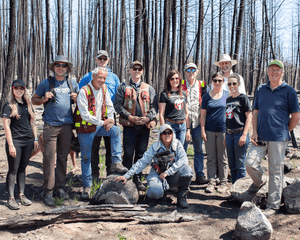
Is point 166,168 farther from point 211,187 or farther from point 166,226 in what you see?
point 211,187

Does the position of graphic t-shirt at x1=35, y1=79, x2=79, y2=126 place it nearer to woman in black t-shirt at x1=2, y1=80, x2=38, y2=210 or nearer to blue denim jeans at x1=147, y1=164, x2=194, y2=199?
woman in black t-shirt at x1=2, y1=80, x2=38, y2=210

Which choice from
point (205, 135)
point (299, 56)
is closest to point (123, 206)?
point (205, 135)

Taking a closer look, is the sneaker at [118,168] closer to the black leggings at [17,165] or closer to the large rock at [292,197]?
the black leggings at [17,165]

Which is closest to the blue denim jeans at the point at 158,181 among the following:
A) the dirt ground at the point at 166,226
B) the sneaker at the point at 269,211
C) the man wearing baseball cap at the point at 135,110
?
the dirt ground at the point at 166,226

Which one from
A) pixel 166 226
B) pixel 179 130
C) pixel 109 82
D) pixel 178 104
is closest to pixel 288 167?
pixel 179 130

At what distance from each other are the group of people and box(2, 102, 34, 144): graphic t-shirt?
0.01 metres

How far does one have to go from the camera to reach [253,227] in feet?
10.2

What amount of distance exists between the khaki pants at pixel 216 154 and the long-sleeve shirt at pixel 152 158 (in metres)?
0.74

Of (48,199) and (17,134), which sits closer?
(17,134)

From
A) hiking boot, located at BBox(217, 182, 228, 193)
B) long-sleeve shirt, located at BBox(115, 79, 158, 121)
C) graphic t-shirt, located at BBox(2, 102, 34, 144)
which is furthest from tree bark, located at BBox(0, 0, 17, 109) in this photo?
hiking boot, located at BBox(217, 182, 228, 193)

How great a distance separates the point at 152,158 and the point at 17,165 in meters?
2.04

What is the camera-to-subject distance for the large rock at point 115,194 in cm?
396

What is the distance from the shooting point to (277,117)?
361 centimetres

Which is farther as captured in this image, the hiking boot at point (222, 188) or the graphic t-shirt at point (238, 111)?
the hiking boot at point (222, 188)
